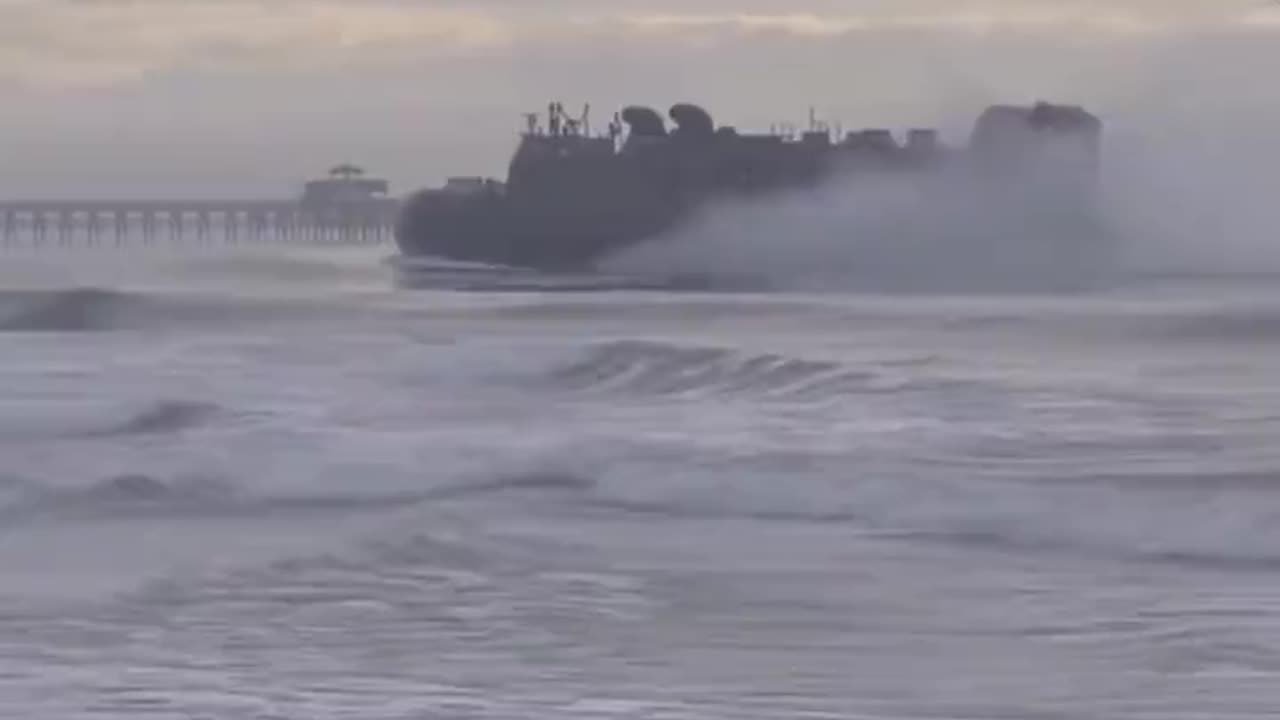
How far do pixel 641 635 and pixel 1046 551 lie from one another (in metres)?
2.24

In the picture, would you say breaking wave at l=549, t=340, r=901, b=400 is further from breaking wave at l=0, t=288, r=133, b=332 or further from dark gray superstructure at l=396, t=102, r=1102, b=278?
dark gray superstructure at l=396, t=102, r=1102, b=278

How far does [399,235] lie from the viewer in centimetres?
4722

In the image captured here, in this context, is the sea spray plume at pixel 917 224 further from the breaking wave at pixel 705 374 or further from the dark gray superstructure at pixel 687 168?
the breaking wave at pixel 705 374

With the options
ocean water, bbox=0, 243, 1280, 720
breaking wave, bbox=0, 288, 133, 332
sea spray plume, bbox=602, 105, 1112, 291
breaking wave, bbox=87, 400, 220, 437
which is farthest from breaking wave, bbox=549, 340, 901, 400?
sea spray plume, bbox=602, 105, 1112, 291

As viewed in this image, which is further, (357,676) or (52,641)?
(52,641)

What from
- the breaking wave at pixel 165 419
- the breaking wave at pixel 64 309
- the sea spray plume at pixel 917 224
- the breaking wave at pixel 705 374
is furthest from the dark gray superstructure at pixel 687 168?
the breaking wave at pixel 165 419

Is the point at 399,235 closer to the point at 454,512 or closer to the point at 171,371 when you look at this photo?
the point at 171,371

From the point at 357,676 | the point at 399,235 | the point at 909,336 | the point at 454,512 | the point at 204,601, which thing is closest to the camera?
the point at 357,676

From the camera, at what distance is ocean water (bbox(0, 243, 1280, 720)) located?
23.4ft

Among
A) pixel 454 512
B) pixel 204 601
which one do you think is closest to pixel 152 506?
pixel 454 512

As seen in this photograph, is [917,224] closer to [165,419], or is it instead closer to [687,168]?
[687,168]

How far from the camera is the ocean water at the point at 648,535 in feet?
23.4

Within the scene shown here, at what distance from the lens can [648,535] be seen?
10.1 metres

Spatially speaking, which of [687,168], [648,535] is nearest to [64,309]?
[687,168]
